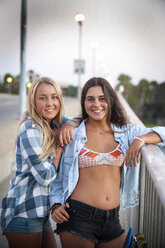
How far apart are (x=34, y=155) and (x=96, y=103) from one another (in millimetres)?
738

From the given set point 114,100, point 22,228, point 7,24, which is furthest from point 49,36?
point 22,228

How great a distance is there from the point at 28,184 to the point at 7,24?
19.1 ft

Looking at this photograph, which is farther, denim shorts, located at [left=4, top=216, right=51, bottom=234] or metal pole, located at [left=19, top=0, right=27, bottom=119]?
metal pole, located at [left=19, top=0, right=27, bottom=119]

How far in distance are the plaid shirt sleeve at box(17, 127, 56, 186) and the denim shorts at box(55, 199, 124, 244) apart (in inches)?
12.1

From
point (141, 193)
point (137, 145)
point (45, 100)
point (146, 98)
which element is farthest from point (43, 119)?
point (146, 98)

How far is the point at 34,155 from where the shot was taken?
1887 millimetres

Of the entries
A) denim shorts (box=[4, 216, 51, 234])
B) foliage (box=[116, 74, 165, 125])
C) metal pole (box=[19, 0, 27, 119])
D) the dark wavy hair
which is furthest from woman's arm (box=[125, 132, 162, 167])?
foliage (box=[116, 74, 165, 125])

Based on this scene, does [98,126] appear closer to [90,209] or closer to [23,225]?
[90,209]

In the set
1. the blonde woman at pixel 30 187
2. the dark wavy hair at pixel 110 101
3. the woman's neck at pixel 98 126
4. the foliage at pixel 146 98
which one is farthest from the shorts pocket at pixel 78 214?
the foliage at pixel 146 98

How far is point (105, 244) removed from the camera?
6.55 ft

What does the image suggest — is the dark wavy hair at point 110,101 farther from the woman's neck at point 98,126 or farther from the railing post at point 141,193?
the railing post at point 141,193

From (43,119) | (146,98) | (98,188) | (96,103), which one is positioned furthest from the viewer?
(146,98)

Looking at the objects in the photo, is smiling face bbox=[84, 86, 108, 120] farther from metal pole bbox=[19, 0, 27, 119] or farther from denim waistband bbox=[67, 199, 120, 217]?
metal pole bbox=[19, 0, 27, 119]

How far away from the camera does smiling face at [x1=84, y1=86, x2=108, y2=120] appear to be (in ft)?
7.41
